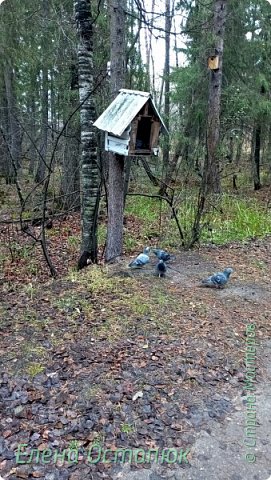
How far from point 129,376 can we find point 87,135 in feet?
10.5

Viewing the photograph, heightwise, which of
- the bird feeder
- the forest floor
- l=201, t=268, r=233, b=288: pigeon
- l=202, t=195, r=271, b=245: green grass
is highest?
the bird feeder

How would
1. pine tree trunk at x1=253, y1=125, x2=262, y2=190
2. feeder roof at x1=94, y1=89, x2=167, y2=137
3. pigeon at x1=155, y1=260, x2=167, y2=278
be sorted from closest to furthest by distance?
feeder roof at x1=94, y1=89, x2=167, y2=137 < pigeon at x1=155, y1=260, x2=167, y2=278 < pine tree trunk at x1=253, y1=125, x2=262, y2=190

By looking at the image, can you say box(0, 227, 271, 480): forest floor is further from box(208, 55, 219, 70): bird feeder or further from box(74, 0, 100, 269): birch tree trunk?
box(208, 55, 219, 70): bird feeder

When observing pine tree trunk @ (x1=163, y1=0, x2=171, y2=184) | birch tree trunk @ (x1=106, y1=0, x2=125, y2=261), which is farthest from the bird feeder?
birch tree trunk @ (x1=106, y1=0, x2=125, y2=261)

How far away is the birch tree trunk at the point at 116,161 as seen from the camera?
489 cm

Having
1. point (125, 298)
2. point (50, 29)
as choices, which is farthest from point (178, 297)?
point (50, 29)

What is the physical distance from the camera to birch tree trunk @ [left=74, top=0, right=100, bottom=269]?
495 cm

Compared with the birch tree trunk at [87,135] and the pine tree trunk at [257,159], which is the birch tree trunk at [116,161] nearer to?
the birch tree trunk at [87,135]

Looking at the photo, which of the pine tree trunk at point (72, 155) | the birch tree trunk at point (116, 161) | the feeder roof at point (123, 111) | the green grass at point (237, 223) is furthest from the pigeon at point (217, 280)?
the pine tree trunk at point (72, 155)

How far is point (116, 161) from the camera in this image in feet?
16.8

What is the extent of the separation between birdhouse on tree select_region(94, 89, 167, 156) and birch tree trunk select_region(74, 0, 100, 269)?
42 cm

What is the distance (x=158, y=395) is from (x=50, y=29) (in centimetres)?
723

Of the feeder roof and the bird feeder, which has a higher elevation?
the bird feeder

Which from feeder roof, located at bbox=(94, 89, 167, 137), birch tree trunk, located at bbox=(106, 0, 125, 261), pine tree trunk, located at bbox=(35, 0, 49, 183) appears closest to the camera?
feeder roof, located at bbox=(94, 89, 167, 137)
